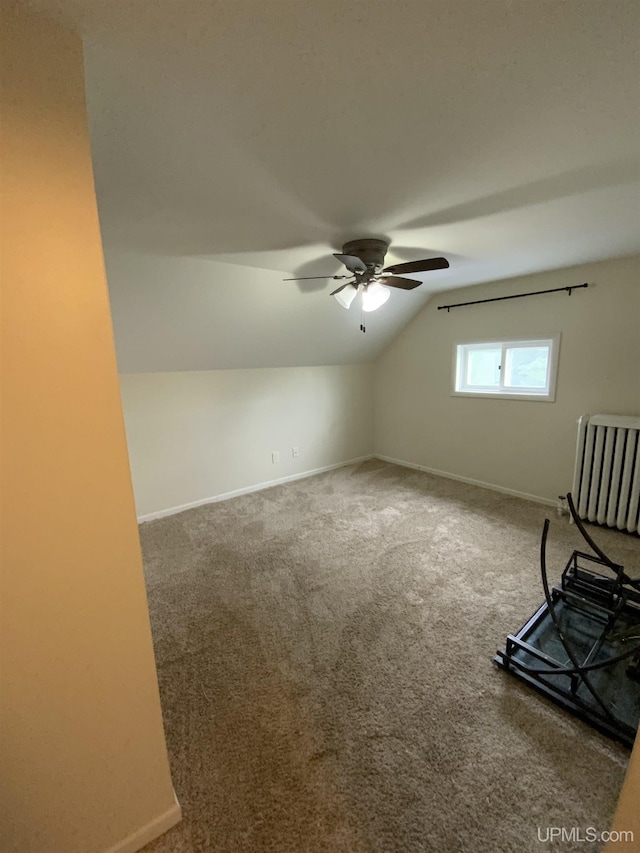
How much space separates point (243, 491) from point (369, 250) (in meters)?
2.77

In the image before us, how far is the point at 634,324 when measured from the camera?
8.70 ft

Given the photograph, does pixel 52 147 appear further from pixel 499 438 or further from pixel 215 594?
pixel 499 438

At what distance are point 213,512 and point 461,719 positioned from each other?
8.52ft

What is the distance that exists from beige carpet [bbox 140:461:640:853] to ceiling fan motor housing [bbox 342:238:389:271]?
207 cm

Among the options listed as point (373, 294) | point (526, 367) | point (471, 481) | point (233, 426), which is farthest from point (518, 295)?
point (233, 426)

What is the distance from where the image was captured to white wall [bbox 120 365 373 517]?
3.19m

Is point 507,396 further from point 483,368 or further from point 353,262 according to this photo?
point 353,262

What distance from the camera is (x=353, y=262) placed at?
2010 mm

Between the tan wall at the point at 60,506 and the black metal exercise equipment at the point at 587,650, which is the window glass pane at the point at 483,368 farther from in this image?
the tan wall at the point at 60,506

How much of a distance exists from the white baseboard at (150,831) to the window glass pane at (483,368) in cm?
384

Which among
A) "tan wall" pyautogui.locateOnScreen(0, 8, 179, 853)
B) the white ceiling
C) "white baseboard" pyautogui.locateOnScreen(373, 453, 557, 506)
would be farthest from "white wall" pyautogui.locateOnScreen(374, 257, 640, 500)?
"tan wall" pyautogui.locateOnScreen(0, 8, 179, 853)

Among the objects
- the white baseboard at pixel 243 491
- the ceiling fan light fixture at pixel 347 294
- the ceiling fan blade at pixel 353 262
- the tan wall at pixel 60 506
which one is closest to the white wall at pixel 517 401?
the white baseboard at pixel 243 491

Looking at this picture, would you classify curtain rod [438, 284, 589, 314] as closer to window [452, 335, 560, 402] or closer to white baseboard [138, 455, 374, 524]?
window [452, 335, 560, 402]

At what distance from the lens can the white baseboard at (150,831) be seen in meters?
1.04
